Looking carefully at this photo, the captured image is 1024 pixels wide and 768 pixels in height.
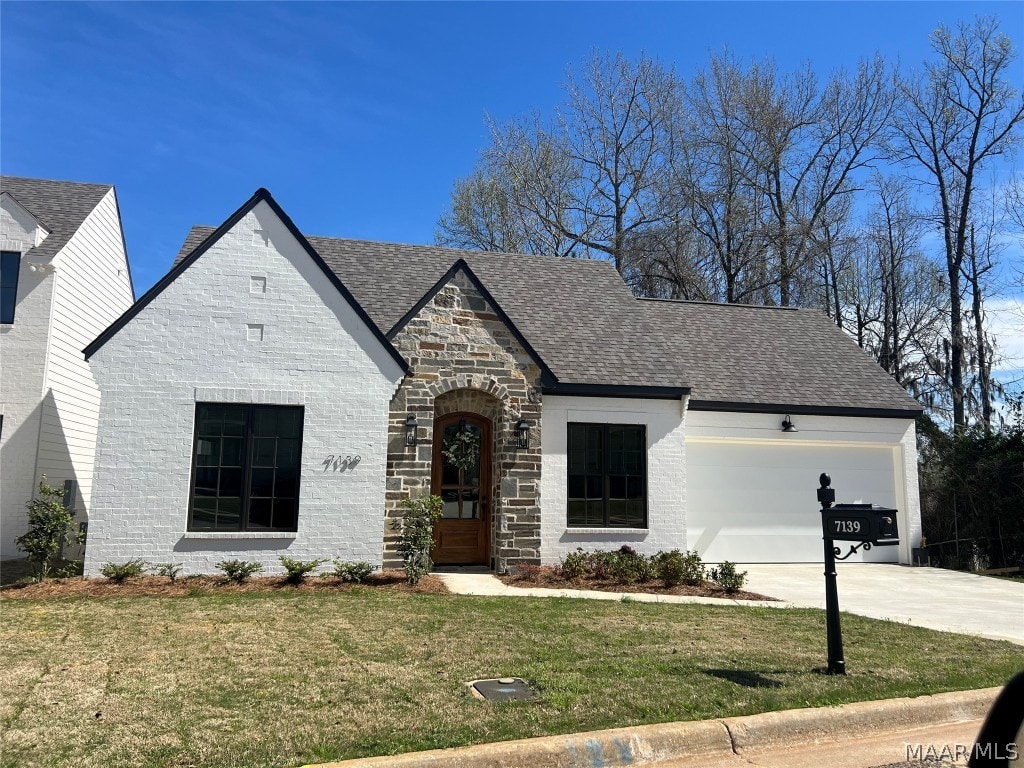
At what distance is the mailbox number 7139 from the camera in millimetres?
6070

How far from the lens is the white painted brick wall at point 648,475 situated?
1272cm

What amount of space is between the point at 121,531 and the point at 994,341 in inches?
1062

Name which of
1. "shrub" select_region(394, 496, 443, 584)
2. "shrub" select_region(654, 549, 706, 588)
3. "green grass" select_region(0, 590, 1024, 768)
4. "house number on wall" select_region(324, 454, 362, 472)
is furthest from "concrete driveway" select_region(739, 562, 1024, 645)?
"house number on wall" select_region(324, 454, 362, 472)

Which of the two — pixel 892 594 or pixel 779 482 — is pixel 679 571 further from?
pixel 779 482

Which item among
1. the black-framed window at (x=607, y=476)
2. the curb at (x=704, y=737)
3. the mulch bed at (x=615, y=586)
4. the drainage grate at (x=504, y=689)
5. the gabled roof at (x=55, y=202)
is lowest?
the curb at (x=704, y=737)

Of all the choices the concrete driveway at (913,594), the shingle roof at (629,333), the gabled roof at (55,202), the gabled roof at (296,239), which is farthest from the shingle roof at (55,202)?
the concrete driveway at (913,594)

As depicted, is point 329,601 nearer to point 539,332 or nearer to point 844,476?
point 539,332

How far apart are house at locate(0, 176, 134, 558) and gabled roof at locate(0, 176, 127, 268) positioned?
20mm

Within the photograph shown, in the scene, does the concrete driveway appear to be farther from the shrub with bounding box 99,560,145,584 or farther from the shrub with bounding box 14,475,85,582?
the shrub with bounding box 14,475,85,582

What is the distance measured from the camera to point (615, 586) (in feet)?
36.6

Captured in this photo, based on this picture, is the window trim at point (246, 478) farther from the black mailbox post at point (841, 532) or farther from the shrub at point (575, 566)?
the black mailbox post at point (841, 532)

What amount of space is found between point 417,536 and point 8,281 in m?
10.3

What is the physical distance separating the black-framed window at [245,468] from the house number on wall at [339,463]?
432mm

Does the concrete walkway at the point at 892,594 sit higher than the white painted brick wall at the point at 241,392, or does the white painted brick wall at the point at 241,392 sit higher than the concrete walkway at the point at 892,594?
the white painted brick wall at the point at 241,392
